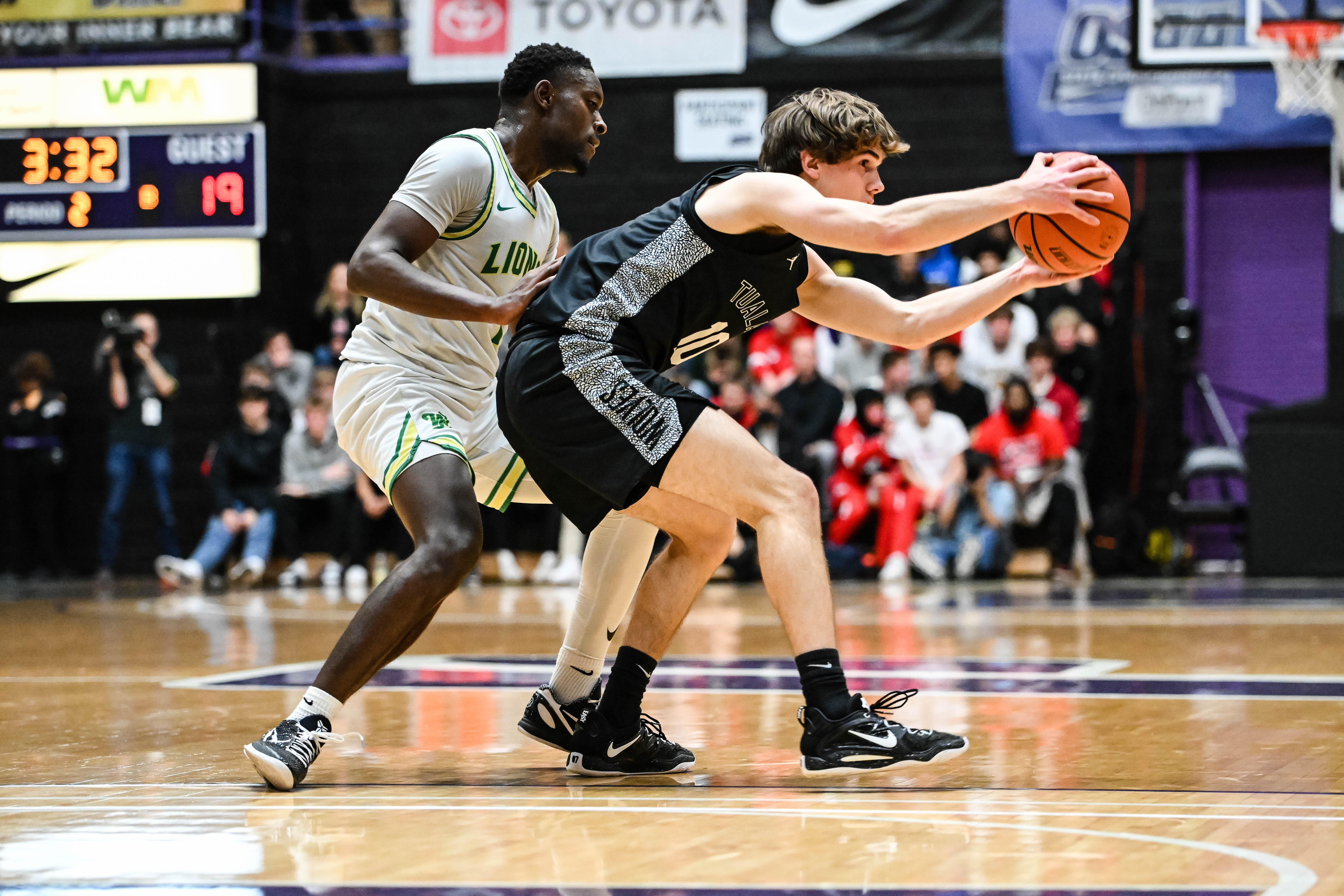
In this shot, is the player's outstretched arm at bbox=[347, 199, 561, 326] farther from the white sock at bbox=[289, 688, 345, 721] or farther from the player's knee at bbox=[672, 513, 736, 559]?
the white sock at bbox=[289, 688, 345, 721]

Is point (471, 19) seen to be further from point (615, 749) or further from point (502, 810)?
point (502, 810)

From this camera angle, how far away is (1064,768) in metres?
3.74

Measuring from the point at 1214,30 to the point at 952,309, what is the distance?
7.35 meters

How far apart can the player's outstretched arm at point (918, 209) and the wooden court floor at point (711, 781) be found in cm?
115

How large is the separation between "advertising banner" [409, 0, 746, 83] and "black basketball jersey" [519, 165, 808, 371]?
33.4 ft

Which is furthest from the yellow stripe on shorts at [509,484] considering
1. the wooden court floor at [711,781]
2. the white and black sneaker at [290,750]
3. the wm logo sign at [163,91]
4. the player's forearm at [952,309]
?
the wm logo sign at [163,91]

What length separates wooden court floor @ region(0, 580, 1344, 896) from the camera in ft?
8.94

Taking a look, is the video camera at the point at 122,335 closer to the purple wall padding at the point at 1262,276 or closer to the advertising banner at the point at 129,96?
the advertising banner at the point at 129,96

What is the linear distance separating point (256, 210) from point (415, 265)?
32.0 ft

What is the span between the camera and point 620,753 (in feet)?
12.7

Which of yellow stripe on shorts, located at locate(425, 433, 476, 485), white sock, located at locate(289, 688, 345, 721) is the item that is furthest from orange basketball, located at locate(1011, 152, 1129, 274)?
white sock, located at locate(289, 688, 345, 721)

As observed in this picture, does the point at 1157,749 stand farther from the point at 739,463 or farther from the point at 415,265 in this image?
A: the point at 415,265

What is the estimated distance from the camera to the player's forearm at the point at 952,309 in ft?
13.1

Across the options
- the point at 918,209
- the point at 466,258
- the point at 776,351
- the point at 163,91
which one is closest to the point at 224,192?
the point at 163,91
